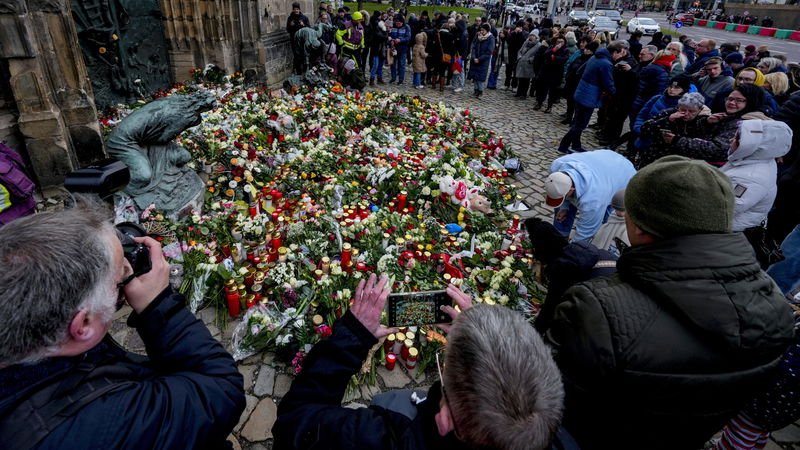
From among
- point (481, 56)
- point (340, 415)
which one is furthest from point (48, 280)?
point (481, 56)

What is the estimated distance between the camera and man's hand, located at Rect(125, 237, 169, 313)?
1.44 meters

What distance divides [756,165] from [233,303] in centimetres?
448

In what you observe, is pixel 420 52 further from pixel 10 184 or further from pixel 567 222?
pixel 10 184

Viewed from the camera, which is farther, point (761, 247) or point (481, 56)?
point (481, 56)

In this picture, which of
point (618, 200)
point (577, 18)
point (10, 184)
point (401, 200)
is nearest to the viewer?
point (10, 184)

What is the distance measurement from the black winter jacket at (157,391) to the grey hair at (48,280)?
0.26 feet

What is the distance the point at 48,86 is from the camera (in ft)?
14.3

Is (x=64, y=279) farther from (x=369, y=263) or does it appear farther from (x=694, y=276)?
(x=369, y=263)

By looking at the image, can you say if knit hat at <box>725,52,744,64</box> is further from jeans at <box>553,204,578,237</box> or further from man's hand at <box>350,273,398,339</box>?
man's hand at <box>350,273,398,339</box>

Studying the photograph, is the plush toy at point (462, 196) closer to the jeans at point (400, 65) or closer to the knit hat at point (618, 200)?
the knit hat at point (618, 200)

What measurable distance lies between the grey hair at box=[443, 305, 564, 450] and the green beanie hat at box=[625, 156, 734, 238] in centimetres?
80

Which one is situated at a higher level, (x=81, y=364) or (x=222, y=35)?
(x=222, y=35)

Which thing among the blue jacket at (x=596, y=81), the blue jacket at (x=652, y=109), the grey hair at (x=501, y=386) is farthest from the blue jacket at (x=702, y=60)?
the grey hair at (x=501, y=386)

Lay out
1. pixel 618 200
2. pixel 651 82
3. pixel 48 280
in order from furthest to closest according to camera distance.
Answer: pixel 651 82 → pixel 618 200 → pixel 48 280
